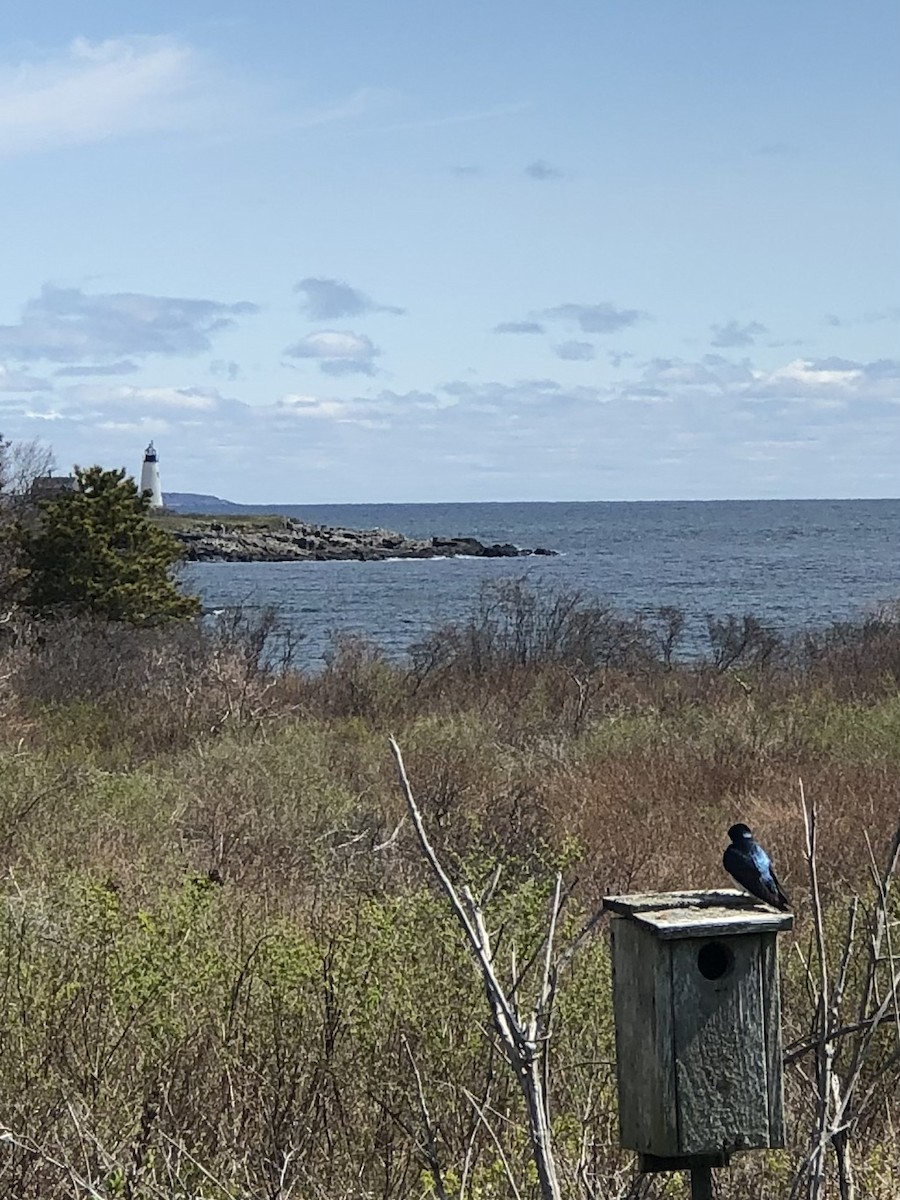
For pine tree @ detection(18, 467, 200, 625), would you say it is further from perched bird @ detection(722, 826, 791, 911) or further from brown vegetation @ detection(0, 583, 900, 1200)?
perched bird @ detection(722, 826, 791, 911)

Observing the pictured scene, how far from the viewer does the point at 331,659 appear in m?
21.4

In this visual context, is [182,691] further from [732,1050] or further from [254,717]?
[732,1050]

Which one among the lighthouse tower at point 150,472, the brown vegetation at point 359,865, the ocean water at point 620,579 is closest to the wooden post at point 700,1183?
the brown vegetation at point 359,865

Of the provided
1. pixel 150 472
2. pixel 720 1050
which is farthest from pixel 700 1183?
pixel 150 472

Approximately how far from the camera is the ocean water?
48781 millimetres

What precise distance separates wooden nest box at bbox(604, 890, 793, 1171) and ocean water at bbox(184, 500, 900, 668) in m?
27.0

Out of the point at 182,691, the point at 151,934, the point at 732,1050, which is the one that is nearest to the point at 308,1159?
the point at 151,934

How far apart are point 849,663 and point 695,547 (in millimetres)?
84954

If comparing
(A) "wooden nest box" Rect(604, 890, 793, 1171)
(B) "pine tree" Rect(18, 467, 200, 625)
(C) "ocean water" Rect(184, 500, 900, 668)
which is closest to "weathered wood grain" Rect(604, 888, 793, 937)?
(A) "wooden nest box" Rect(604, 890, 793, 1171)

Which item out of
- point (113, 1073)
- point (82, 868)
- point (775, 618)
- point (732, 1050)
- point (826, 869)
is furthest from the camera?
point (775, 618)

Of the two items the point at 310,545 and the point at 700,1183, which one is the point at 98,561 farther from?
the point at 310,545

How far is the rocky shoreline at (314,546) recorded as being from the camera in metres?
103

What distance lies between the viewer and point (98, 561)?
88.9 ft

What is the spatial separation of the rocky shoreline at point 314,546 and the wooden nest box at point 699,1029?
9707cm
